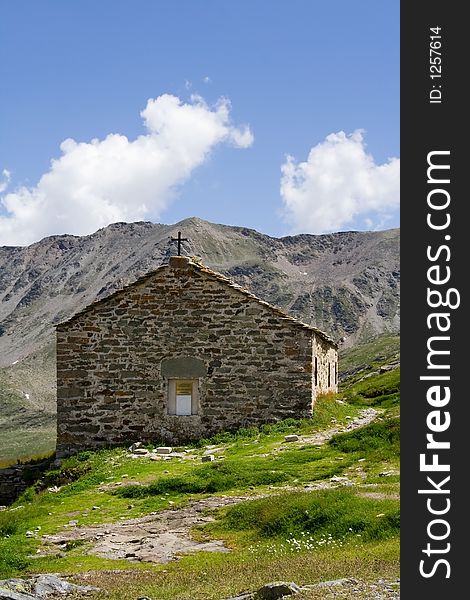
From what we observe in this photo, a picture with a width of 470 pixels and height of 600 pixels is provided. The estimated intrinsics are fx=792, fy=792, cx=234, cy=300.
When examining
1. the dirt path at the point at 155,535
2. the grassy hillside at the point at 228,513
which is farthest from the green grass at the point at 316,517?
the dirt path at the point at 155,535

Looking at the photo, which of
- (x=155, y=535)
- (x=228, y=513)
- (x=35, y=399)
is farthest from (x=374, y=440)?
(x=35, y=399)

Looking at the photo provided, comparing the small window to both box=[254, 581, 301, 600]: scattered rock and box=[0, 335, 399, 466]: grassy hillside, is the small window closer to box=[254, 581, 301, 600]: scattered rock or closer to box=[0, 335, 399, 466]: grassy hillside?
box=[254, 581, 301, 600]: scattered rock

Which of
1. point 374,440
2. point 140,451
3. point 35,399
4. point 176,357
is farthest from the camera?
point 35,399

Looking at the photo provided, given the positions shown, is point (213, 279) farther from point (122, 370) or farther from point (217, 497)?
point (217, 497)

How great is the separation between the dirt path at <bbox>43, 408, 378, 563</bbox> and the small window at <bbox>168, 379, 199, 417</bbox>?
26.4ft

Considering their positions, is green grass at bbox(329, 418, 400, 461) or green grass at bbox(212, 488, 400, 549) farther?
green grass at bbox(329, 418, 400, 461)

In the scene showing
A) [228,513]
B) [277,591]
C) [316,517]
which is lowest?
[228,513]

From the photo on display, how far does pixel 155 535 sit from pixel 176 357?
1091 centimetres

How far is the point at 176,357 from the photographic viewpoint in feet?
80.5

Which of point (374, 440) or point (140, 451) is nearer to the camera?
point (374, 440)

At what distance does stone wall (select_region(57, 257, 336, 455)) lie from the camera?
24.2 m

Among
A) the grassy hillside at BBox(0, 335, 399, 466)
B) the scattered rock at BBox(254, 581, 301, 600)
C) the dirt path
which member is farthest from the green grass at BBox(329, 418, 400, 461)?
the grassy hillside at BBox(0, 335, 399, 466)

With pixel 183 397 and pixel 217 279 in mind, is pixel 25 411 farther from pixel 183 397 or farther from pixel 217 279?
pixel 217 279

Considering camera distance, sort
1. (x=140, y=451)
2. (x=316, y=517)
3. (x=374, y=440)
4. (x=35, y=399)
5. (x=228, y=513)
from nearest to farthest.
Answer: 1. (x=316, y=517)
2. (x=228, y=513)
3. (x=374, y=440)
4. (x=140, y=451)
5. (x=35, y=399)
